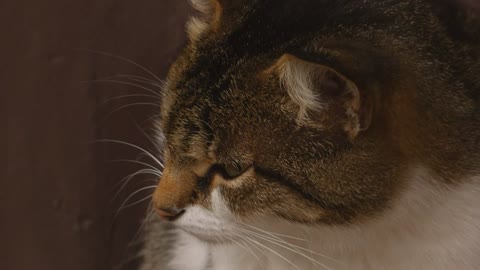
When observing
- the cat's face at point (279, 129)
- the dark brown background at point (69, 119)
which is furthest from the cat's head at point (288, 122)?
the dark brown background at point (69, 119)

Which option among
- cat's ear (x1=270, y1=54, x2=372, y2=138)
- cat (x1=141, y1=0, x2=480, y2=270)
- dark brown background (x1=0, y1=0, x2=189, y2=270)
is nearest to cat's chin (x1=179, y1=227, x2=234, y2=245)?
cat (x1=141, y1=0, x2=480, y2=270)

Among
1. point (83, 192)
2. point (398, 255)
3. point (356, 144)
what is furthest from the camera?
point (83, 192)

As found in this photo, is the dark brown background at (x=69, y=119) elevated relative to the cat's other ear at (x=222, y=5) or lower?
lower

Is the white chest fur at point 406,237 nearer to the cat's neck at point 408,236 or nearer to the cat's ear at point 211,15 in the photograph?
the cat's neck at point 408,236

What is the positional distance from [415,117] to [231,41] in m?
0.23

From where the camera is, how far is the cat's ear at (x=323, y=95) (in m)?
0.62

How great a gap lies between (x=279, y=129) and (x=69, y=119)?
51 centimetres

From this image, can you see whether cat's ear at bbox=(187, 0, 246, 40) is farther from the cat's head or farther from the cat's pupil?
the cat's pupil

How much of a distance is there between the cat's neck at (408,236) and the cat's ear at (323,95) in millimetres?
138

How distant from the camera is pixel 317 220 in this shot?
747 millimetres

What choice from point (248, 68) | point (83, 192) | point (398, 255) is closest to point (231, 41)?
point (248, 68)

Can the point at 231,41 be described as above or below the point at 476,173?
above

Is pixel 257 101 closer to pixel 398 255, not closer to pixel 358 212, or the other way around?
pixel 358 212

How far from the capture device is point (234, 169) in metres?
0.75
